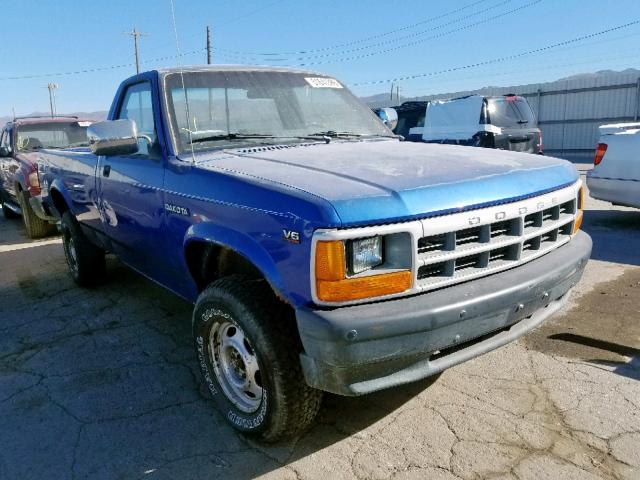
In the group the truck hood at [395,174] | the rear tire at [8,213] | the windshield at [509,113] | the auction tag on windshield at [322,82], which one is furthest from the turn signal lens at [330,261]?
the rear tire at [8,213]

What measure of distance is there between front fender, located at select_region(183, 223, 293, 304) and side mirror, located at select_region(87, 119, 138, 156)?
779 mm

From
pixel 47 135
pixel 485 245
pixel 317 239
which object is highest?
pixel 47 135

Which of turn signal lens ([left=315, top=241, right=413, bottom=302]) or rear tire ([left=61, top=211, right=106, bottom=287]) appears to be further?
rear tire ([left=61, top=211, right=106, bottom=287])

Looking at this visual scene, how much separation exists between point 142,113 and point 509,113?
360 inches

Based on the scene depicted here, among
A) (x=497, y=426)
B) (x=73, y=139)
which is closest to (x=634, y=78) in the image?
(x=73, y=139)

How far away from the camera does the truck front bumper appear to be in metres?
2.00

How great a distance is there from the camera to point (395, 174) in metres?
2.39

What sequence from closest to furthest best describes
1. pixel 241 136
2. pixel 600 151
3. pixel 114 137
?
1. pixel 114 137
2. pixel 241 136
3. pixel 600 151

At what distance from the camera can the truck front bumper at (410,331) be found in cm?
200

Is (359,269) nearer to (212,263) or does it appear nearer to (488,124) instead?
(212,263)

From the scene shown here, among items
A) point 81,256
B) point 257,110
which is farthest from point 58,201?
point 257,110

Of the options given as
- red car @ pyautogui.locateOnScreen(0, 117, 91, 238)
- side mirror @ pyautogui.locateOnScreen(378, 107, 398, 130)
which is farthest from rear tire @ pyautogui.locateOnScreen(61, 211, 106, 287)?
red car @ pyautogui.locateOnScreen(0, 117, 91, 238)

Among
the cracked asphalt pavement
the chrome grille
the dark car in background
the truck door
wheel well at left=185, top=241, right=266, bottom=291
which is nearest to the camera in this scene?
the chrome grille

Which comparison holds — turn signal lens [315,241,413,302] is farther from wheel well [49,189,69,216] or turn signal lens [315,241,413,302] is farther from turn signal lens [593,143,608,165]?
turn signal lens [593,143,608,165]
